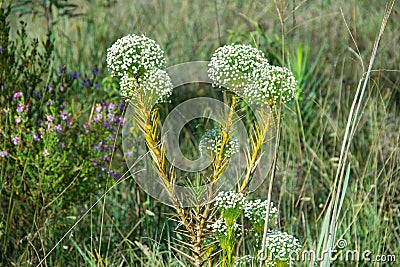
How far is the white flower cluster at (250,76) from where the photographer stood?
1239 mm

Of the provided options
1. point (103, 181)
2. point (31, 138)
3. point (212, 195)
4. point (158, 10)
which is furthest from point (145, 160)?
point (158, 10)

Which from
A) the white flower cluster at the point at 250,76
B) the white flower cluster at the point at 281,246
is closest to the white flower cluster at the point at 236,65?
the white flower cluster at the point at 250,76

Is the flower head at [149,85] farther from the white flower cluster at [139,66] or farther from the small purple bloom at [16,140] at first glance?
the small purple bloom at [16,140]

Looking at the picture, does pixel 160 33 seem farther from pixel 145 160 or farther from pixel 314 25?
pixel 145 160

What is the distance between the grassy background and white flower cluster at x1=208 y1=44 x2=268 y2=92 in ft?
1.42

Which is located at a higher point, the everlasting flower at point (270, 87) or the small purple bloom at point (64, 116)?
the everlasting flower at point (270, 87)

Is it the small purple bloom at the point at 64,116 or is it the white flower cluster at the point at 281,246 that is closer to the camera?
the white flower cluster at the point at 281,246

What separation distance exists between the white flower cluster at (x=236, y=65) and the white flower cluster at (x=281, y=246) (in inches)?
13.8

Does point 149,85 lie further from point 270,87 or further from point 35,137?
point 35,137

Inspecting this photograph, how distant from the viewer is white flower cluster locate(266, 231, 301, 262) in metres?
1.28

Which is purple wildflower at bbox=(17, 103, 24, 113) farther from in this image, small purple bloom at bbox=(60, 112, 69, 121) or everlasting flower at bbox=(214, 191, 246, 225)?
everlasting flower at bbox=(214, 191, 246, 225)

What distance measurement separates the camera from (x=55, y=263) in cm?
206

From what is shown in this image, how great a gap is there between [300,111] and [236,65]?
1.50 metres

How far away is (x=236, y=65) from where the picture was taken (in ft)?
4.03
